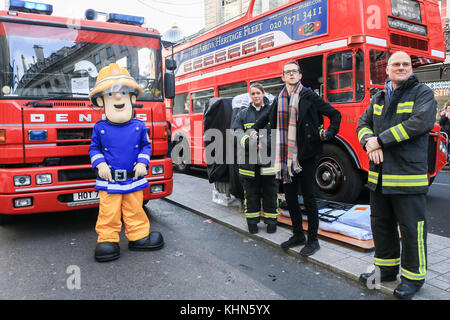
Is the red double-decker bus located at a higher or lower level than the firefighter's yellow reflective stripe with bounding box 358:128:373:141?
higher

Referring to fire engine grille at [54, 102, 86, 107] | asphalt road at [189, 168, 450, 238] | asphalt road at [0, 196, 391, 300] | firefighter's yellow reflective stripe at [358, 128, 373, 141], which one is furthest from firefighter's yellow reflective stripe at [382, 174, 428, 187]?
fire engine grille at [54, 102, 86, 107]

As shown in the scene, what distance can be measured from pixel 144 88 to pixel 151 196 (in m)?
1.50

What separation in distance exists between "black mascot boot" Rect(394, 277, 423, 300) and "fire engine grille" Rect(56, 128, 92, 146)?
3.62 m

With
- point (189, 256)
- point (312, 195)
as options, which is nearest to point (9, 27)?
point (189, 256)

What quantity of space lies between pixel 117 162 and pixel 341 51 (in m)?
3.83

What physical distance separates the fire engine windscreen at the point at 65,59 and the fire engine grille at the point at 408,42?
3799 millimetres

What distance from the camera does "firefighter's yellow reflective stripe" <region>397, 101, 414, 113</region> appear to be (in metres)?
2.59

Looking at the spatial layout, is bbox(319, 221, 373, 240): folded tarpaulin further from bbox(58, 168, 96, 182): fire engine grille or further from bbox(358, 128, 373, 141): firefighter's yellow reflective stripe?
bbox(58, 168, 96, 182): fire engine grille

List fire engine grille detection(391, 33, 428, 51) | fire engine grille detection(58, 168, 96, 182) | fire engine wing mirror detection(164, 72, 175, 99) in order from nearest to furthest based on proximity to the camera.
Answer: fire engine grille detection(58, 168, 96, 182), fire engine wing mirror detection(164, 72, 175, 99), fire engine grille detection(391, 33, 428, 51)

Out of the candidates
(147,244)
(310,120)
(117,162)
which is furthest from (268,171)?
(117,162)

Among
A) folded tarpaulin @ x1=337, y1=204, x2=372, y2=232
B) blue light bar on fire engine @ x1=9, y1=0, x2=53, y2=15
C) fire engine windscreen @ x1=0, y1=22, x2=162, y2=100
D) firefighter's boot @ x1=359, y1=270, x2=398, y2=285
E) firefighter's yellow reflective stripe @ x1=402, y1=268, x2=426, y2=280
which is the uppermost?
blue light bar on fire engine @ x1=9, y1=0, x2=53, y2=15

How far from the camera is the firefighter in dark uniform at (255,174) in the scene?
419cm
